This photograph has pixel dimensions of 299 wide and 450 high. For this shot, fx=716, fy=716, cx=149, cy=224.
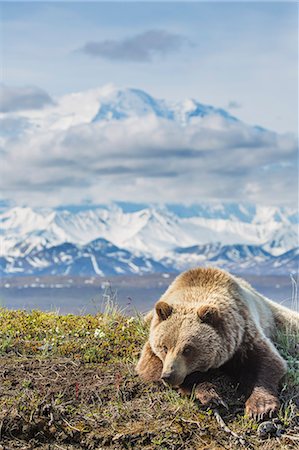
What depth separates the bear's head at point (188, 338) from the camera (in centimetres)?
805

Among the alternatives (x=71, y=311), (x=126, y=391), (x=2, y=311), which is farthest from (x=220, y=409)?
(x=2, y=311)

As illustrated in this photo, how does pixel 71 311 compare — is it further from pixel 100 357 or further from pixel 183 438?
pixel 183 438

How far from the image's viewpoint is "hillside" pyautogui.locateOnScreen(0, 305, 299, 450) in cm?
760

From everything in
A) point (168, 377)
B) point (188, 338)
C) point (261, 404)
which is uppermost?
point (188, 338)

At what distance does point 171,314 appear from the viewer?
336 inches

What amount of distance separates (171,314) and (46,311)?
4.22 meters

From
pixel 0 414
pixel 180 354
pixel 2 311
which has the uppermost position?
pixel 180 354

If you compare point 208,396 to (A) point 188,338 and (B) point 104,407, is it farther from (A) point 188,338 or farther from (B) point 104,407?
(B) point 104,407

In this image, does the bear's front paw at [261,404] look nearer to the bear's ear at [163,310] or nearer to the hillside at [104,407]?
the hillside at [104,407]

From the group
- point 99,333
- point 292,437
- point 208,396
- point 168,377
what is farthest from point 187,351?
point 99,333

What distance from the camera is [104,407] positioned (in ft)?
26.8

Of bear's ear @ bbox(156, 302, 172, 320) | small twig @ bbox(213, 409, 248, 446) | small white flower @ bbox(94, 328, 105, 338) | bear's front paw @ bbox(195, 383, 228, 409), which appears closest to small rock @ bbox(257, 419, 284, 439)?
small twig @ bbox(213, 409, 248, 446)

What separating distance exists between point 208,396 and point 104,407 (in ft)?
3.91

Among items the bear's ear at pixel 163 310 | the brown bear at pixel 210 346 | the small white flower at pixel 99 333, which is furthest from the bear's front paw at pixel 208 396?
the small white flower at pixel 99 333
